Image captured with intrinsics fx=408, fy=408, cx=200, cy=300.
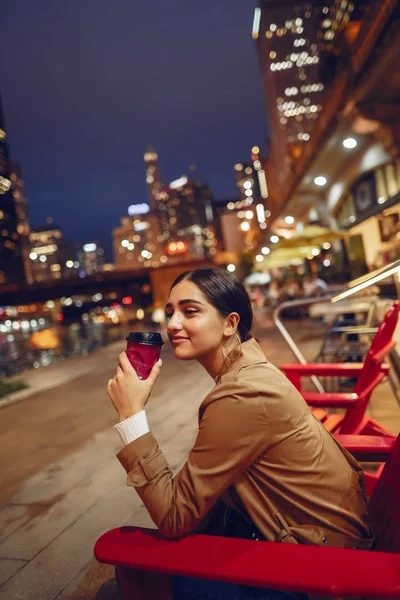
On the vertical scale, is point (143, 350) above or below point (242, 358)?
above

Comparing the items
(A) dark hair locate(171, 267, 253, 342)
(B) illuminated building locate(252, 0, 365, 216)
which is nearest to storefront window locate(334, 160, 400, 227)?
(A) dark hair locate(171, 267, 253, 342)

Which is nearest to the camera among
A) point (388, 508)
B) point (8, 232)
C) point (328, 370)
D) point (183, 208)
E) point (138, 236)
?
point (388, 508)

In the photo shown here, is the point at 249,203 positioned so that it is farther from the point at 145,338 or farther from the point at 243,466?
the point at 243,466

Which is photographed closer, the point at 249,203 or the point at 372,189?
the point at 372,189

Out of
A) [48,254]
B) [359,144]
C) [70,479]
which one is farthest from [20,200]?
[70,479]

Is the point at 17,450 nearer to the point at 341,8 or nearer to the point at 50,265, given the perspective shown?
the point at 341,8

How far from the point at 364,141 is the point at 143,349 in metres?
11.6

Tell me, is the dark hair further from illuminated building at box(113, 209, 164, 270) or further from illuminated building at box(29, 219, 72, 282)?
illuminated building at box(29, 219, 72, 282)

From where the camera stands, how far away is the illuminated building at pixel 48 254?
162 m

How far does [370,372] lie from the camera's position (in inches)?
112

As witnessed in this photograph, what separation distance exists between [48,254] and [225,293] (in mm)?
197697

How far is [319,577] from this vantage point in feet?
3.29

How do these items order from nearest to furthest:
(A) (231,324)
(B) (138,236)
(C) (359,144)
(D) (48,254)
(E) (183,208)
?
(A) (231,324)
(C) (359,144)
(B) (138,236)
(E) (183,208)
(D) (48,254)

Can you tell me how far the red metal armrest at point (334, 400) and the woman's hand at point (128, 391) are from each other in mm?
1712
